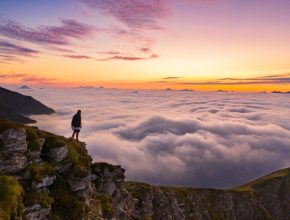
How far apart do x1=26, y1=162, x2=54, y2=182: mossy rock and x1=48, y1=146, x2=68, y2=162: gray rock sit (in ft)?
6.18

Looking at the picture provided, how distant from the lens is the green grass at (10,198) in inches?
944

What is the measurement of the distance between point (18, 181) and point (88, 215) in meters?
9.16

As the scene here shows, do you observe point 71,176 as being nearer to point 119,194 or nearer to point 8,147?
point 8,147

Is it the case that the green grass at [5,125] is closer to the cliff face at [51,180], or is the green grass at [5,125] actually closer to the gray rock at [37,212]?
the cliff face at [51,180]

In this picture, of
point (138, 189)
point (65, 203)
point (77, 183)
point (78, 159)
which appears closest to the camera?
point (65, 203)

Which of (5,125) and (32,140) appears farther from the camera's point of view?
(32,140)

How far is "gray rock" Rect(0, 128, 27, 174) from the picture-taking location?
28.3 meters

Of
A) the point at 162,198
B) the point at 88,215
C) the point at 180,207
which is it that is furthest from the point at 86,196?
the point at 180,207

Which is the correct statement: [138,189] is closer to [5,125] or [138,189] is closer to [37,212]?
[37,212]

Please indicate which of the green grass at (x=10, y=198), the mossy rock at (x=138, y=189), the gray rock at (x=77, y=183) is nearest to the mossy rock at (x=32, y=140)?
the green grass at (x=10, y=198)

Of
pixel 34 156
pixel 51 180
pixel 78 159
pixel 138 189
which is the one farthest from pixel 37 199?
pixel 138 189

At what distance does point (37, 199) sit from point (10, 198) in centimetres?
367

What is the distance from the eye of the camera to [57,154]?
33.9 m

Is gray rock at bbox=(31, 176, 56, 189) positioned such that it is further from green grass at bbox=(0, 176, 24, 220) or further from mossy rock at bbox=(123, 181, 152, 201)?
mossy rock at bbox=(123, 181, 152, 201)
